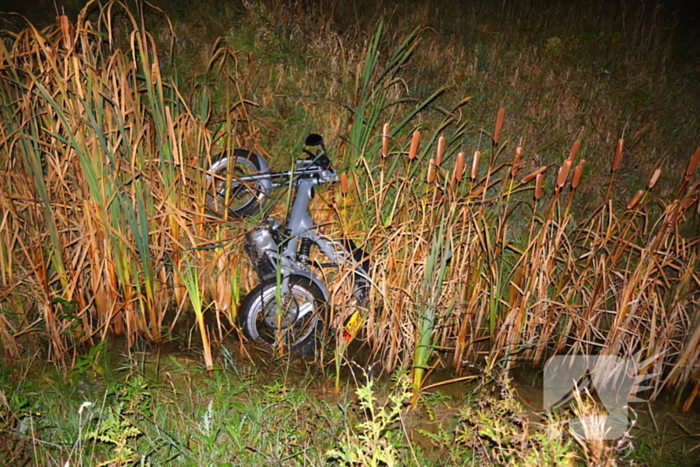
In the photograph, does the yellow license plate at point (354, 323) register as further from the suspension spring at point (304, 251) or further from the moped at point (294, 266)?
the suspension spring at point (304, 251)

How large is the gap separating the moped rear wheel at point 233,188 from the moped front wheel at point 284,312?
436 millimetres

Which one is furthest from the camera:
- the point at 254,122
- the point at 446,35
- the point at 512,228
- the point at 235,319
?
the point at 446,35

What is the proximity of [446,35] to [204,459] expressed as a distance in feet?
12.5

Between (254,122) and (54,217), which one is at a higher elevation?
(254,122)

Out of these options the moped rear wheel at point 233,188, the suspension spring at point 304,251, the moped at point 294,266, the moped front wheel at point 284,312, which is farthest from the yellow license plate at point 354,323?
the moped rear wheel at point 233,188

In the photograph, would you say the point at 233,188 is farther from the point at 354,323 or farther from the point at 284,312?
the point at 354,323

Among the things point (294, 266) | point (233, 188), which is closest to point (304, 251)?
point (294, 266)

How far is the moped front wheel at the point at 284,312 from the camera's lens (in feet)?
8.58

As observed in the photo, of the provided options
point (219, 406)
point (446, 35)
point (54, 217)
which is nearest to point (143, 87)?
point (54, 217)

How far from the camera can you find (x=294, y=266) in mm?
2701

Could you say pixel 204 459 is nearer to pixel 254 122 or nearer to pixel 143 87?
pixel 143 87

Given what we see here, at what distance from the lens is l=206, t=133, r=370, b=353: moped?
8.59 ft

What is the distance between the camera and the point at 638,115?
407cm

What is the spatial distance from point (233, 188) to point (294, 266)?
0.56m
